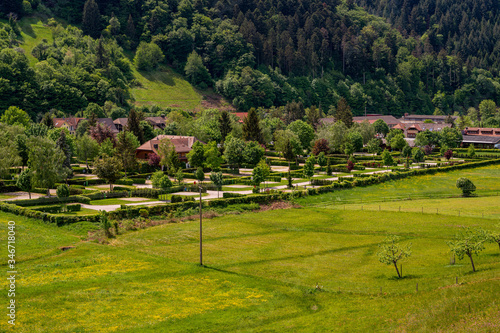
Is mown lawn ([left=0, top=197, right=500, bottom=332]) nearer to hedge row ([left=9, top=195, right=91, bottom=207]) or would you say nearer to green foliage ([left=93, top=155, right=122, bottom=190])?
hedge row ([left=9, top=195, right=91, bottom=207])

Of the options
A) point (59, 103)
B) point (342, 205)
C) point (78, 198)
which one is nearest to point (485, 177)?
point (342, 205)

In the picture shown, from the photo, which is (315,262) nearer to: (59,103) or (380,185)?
(380,185)

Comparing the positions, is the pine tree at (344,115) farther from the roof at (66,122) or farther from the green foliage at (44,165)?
the green foliage at (44,165)

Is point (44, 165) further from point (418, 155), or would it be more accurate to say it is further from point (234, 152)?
point (418, 155)

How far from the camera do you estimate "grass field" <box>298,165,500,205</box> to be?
272ft

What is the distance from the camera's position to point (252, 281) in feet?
139

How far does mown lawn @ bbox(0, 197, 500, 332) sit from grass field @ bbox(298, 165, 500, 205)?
1985 centimetres

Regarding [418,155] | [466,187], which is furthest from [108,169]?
[418,155]

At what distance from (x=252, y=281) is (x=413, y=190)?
56649mm

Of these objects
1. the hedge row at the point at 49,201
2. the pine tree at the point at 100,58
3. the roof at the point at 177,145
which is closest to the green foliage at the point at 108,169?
the hedge row at the point at 49,201

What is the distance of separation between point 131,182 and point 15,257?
44141 mm

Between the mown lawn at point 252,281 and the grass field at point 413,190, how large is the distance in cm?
1985

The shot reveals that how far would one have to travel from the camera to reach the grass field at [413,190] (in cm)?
8281

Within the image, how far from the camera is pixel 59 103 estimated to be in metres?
173
